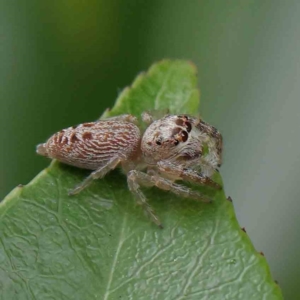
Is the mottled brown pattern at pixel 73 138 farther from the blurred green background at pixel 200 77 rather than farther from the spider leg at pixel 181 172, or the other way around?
the blurred green background at pixel 200 77

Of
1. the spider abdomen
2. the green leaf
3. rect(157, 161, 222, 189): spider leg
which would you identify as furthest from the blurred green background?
the green leaf

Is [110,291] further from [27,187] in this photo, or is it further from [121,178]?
[121,178]

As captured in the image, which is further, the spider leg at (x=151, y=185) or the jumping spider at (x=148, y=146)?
the jumping spider at (x=148, y=146)

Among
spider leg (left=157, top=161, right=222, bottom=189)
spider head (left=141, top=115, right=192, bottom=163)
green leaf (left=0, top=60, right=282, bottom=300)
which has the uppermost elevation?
spider head (left=141, top=115, right=192, bottom=163)

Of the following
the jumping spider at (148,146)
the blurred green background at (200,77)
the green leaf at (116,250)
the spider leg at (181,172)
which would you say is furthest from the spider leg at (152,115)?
the blurred green background at (200,77)

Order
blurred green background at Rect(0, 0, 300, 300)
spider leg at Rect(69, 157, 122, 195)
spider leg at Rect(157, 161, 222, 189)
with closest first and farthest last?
spider leg at Rect(69, 157, 122, 195) < spider leg at Rect(157, 161, 222, 189) < blurred green background at Rect(0, 0, 300, 300)

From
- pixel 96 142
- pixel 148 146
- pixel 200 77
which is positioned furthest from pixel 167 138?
pixel 200 77

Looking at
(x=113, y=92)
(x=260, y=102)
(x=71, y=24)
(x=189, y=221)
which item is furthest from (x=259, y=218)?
(x=71, y=24)

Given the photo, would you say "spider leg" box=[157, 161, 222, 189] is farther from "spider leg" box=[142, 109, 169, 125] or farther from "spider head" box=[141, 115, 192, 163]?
"spider leg" box=[142, 109, 169, 125]
